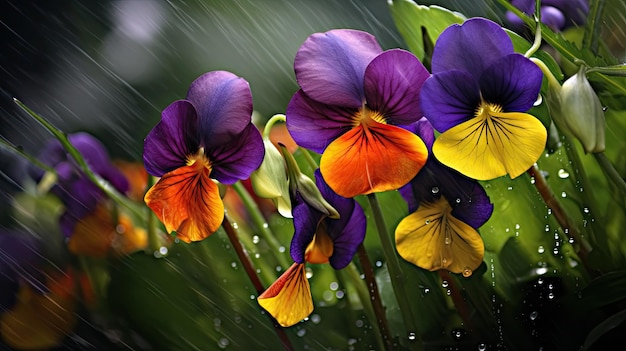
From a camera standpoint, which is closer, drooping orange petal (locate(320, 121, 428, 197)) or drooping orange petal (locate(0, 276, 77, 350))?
drooping orange petal (locate(320, 121, 428, 197))

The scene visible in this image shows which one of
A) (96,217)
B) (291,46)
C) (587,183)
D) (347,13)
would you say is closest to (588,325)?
(587,183)

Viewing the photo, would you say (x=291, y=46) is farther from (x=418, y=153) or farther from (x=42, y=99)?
(x=418, y=153)

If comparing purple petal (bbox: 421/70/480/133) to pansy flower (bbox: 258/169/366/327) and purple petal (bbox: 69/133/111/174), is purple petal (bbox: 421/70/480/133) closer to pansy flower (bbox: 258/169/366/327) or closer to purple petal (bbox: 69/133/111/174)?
pansy flower (bbox: 258/169/366/327)

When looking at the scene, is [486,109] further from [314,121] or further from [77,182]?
[77,182]

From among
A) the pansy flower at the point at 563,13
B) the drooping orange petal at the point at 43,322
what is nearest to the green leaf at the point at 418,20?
the pansy flower at the point at 563,13

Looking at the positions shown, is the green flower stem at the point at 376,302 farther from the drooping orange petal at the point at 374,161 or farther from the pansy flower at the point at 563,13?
the pansy flower at the point at 563,13

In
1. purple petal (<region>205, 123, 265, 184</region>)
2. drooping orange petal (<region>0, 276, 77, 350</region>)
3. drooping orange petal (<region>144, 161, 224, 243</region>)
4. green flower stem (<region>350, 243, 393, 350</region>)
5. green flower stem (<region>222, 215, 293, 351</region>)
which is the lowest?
drooping orange petal (<region>0, 276, 77, 350</region>)

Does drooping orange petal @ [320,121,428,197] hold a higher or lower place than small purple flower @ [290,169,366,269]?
higher

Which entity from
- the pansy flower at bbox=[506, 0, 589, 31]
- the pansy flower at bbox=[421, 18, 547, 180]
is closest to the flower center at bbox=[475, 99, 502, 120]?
the pansy flower at bbox=[421, 18, 547, 180]
